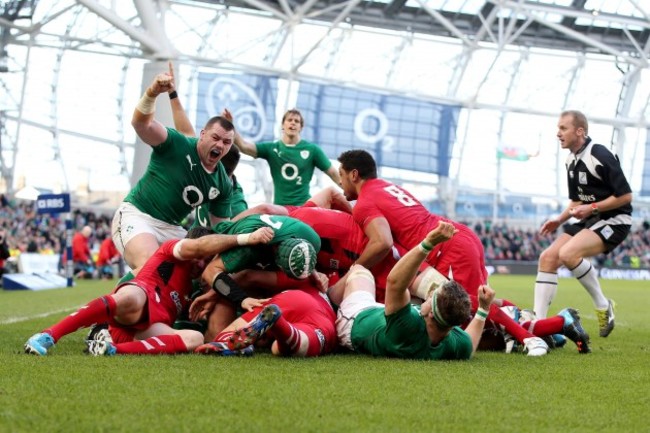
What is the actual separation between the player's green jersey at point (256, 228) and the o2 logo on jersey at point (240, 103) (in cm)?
2211

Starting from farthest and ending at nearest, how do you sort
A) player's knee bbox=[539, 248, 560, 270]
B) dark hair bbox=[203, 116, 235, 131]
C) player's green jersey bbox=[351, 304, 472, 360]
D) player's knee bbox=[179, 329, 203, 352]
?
player's knee bbox=[539, 248, 560, 270] < dark hair bbox=[203, 116, 235, 131] < player's knee bbox=[179, 329, 203, 352] < player's green jersey bbox=[351, 304, 472, 360]

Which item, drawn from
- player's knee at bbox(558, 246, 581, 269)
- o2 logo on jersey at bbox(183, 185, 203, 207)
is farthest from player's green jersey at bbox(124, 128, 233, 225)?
player's knee at bbox(558, 246, 581, 269)

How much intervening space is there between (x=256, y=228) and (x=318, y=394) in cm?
210

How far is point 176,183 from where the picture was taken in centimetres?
762

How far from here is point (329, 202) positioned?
8281mm

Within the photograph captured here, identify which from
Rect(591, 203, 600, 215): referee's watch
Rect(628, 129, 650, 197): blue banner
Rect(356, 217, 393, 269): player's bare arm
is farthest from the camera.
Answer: Rect(628, 129, 650, 197): blue banner

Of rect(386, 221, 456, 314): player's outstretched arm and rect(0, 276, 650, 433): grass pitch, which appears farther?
rect(386, 221, 456, 314): player's outstretched arm

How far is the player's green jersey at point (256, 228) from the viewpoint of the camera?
6.25m

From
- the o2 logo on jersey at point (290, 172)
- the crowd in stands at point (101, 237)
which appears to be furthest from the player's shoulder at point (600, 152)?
the crowd in stands at point (101, 237)

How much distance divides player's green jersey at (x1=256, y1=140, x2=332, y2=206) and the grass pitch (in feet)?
15.9

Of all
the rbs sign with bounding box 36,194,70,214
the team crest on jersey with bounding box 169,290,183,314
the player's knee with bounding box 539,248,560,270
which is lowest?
the rbs sign with bounding box 36,194,70,214

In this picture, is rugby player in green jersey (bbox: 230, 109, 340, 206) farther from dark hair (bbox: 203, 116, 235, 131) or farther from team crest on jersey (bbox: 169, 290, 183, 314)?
team crest on jersey (bbox: 169, 290, 183, 314)

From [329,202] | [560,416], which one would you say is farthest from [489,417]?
[329,202]

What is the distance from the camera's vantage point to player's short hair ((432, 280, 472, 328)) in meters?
5.39
